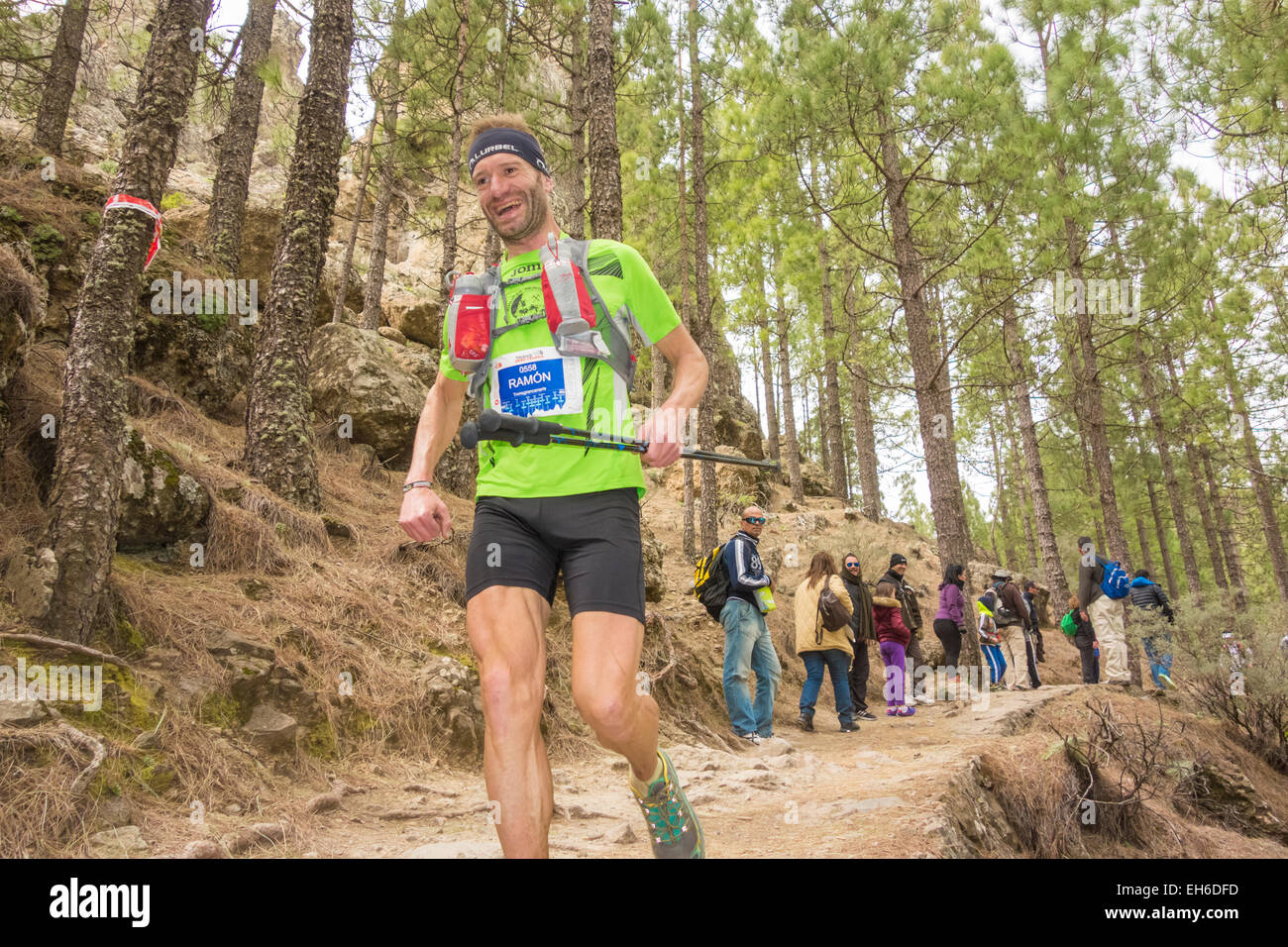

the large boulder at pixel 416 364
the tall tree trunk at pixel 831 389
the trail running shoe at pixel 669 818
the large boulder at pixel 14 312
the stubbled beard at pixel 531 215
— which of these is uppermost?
the tall tree trunk at pixel 831 389

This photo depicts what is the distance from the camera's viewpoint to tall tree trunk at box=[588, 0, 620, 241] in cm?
816

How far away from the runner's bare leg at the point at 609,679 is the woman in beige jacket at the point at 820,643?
672 cm

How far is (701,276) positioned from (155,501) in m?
9.47

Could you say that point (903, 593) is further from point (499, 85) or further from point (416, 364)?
point (499, 85)

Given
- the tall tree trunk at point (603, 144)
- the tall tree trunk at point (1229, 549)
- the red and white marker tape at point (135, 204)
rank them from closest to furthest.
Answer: the red and white marker tape at point (135, 204) → the tall tree trunk at point (603, 144) → the tall tree trunk at point (1229, 549)

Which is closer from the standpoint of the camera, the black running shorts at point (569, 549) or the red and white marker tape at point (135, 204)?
the black running shorts at point (569, 549)

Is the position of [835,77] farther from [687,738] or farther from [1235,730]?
[1235,730]

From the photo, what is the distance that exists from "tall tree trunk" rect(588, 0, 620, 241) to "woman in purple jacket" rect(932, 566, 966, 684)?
719cm

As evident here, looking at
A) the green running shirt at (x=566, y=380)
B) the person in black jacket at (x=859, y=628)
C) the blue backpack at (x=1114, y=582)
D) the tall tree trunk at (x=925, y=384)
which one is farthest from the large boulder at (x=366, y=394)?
the blue backpack at (x=1114, y=582)

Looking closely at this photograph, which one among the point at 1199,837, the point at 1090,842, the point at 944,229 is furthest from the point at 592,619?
the point at 944,229

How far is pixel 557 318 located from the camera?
8.79 feet

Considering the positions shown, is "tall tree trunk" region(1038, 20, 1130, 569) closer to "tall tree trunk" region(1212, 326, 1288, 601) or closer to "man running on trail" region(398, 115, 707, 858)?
"tall tree trunk" region(1212, 326, 1288, 601)

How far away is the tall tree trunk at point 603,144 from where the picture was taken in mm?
8164

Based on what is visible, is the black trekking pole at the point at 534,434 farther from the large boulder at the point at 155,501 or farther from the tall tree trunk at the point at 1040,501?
the tall tree trunk at the point at 1040,501
